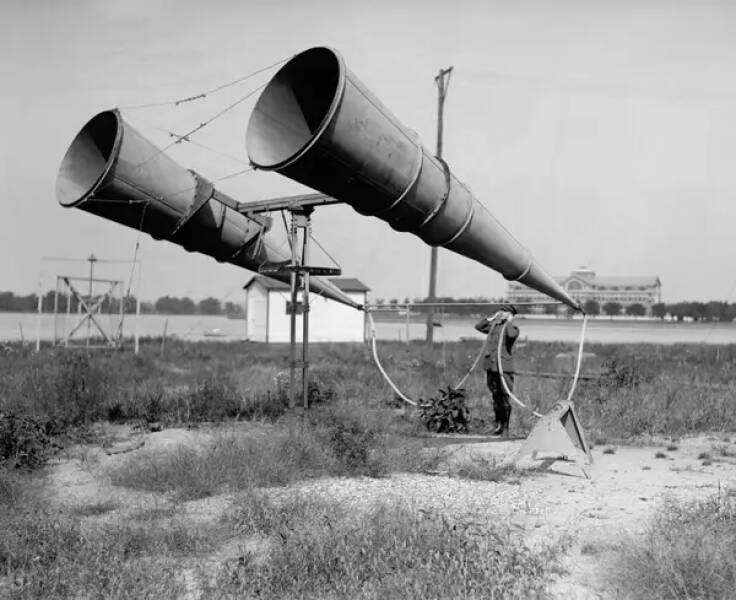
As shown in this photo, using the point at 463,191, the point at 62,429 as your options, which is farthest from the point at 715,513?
the point at 62,429

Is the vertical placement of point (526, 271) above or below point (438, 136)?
below

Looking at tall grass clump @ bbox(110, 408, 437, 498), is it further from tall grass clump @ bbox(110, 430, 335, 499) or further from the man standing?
the man standing

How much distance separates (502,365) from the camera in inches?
407

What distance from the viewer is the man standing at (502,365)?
10367 millimetres

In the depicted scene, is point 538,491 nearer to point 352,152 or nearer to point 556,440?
point 556,440

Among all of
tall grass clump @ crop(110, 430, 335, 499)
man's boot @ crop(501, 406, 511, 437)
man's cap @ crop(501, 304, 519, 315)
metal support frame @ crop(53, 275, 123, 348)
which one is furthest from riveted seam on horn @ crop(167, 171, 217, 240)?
metal support frame @ crop(53, 275, 123, 348)

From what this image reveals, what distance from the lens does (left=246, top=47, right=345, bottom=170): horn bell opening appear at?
5660mm

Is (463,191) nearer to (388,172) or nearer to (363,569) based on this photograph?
(388,172)

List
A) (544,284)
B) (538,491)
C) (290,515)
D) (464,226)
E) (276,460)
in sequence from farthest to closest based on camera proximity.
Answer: (544,284) < (276,460) < (538,491) < (464,226) < (290,515)

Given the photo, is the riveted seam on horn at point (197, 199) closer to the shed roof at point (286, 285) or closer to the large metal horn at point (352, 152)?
the large metal horn at point (352, 152)

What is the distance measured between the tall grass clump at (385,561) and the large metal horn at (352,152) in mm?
2608

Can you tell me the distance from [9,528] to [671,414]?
981cm

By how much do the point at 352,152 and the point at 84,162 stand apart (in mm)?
4077

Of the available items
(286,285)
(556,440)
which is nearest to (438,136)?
(286,285)
